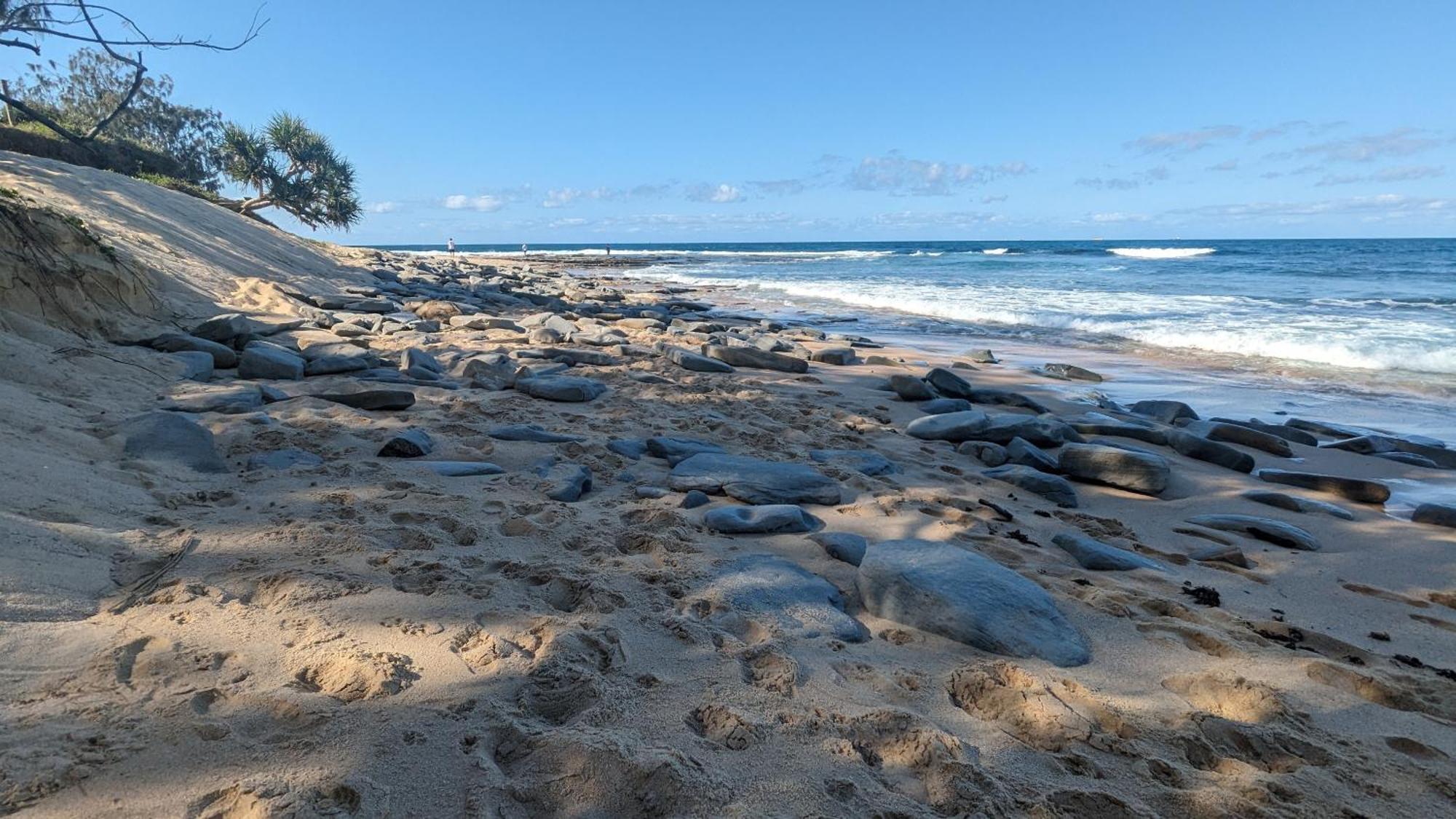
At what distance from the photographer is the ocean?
7.08m

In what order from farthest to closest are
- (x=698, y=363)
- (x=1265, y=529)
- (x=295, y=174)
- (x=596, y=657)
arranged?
(x=295, y=174)
(x=698, y=363)
(x=1265, y=529)
(x=596, y=657)

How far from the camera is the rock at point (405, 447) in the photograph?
314cm

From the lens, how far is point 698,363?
603cm

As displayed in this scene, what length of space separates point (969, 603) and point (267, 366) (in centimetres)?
427

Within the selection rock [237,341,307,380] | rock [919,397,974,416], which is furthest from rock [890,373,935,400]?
rock [237,341,307,380]

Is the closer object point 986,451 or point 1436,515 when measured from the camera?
point 1436,515

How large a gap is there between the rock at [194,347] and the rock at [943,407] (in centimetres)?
466

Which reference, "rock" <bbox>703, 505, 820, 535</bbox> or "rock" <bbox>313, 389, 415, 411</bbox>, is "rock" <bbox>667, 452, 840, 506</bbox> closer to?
"rock" <bbox>703, 505, 820, 535</bbox>

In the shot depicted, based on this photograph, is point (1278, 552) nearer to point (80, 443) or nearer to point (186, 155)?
point (80, 443)

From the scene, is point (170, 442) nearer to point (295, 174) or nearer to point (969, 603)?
point (969, 603)

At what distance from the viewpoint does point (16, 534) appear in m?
1.73

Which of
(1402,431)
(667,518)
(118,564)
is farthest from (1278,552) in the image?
(118,564)

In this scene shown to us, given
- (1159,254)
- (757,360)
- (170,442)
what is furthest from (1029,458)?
(1159,254)

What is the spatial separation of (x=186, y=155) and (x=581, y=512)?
38214 mm
